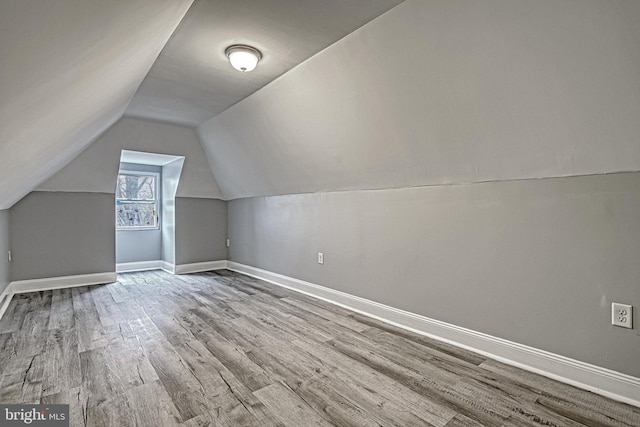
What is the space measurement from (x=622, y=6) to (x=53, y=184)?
18.3 ft

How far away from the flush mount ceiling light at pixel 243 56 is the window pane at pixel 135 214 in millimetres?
4145

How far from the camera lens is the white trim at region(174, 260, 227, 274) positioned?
5293mm

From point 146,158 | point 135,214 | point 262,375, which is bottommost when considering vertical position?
point 262,375

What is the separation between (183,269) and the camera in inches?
209

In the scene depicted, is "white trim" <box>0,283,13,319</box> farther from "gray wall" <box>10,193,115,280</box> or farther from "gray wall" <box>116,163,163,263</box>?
"gray wall" <box>116,163,163,263</box>

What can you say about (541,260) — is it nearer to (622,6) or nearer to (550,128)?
(550,128)

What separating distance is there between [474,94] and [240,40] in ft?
5.20

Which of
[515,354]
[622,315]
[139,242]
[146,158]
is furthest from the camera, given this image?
[139,242]

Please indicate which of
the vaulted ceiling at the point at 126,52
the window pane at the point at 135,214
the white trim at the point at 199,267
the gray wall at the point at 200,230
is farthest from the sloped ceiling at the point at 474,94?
the window pane at the point at 135,214

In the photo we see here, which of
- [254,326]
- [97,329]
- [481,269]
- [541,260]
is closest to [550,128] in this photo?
[541,260]

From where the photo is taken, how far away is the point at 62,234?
442 cm

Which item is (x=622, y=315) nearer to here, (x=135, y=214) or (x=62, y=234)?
(x=62, y=234)

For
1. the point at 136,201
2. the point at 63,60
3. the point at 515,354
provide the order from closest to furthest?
the point at 63,60 < the point at 515,354 < the point at 136,201

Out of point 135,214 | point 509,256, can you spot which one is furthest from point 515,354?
point 135,214
